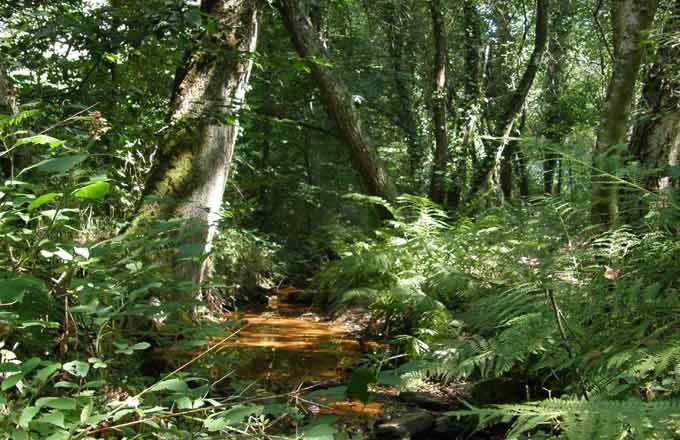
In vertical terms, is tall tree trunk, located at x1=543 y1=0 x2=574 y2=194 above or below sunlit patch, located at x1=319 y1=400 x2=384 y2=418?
above

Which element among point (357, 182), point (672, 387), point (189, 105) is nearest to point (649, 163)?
point (672, 387)

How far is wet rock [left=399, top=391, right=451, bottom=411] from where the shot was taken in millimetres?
4035

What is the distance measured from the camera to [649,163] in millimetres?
4008

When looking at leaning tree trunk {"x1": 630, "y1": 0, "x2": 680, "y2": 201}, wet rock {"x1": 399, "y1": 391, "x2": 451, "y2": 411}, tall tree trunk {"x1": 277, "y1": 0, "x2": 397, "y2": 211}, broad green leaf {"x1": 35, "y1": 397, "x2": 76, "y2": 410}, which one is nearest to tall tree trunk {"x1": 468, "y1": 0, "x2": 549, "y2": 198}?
tall tree trunk {"x1": 277, "y1": 0, "x2": 397, "y2": 211}

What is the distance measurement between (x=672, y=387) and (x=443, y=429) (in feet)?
7.54

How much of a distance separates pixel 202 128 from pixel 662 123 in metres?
3.47

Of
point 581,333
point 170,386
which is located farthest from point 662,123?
point 170,386

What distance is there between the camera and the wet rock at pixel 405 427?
347cm

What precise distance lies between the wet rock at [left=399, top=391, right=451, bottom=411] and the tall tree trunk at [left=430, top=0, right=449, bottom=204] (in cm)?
527

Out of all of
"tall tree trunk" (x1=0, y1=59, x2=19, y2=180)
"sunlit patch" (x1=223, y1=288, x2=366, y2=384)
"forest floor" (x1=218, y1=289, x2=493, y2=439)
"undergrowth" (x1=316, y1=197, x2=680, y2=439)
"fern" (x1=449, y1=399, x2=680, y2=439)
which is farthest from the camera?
"sunlit patch" (x1=223, y1=288, x2=366, y2=384)

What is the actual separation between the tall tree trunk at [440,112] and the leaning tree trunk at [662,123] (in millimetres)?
4824

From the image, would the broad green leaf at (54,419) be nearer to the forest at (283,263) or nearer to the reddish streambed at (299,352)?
the forest at (283,263)

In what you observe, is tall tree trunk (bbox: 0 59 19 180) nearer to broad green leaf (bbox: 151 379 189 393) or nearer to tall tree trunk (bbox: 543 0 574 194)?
broad green leaf (bbox: 151 379 189 393)

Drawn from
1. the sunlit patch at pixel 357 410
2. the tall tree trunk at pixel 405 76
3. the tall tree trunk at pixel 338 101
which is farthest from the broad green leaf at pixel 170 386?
the tall tree trunk at pixel 405 76
